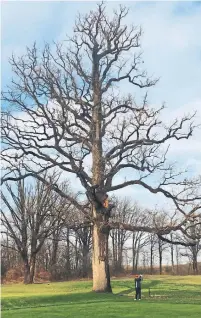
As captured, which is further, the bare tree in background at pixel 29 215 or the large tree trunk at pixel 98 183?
the bare tree in background at pixel 29 215

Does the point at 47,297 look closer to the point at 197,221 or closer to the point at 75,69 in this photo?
the point at 197,221

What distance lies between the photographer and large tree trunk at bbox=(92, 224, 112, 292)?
1303 inches

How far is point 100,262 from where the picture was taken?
33250 mm

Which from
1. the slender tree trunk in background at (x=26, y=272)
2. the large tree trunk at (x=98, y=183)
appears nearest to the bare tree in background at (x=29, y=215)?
the slender tree trunk in background at (x=26, y=272)

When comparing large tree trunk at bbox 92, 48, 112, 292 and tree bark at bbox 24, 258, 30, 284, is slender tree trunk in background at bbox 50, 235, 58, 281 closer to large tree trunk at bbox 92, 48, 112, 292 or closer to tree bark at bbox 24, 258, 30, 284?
tree bark at bbox 24, 258, 30, 284

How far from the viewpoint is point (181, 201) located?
112 ft

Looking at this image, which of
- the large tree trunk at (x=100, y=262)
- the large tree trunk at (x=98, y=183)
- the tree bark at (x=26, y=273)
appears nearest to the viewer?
the large tree trunk at (x=100, y=262)

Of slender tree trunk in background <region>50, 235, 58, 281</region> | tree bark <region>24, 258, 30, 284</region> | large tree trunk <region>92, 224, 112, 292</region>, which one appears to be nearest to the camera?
large tree trunk <region>92, 224, 112, 292</region>

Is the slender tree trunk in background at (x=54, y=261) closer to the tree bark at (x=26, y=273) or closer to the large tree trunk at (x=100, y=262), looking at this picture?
the tree bark at (x=26, y=273)

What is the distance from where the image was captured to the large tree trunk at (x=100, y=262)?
33.1m

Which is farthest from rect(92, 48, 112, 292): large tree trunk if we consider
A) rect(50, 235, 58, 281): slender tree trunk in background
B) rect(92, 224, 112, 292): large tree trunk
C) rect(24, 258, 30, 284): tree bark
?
rect(50, 235, 58, 281): slender tree trunk in background

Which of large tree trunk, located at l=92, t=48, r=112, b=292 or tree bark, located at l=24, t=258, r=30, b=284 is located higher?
large tree trunk, located at l=92, t=48, r=112, b=292

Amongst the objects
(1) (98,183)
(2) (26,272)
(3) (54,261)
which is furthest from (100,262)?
(3) (54,261)

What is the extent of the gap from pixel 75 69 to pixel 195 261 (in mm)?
61071
